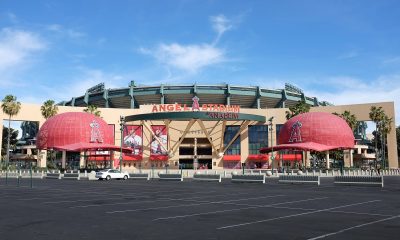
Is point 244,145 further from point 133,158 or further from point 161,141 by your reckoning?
point 133,158

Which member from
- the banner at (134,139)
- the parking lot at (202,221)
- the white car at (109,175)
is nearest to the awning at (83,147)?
the banner at (134,139)

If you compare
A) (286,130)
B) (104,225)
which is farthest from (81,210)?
(286,130)

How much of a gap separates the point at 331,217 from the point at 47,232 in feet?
30.4

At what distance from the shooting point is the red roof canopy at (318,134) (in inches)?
2815

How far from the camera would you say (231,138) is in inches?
3937

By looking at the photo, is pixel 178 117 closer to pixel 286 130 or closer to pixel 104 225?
pixel 286 130

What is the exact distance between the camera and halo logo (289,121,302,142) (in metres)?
73.2

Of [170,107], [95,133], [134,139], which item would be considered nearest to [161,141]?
[134,139]

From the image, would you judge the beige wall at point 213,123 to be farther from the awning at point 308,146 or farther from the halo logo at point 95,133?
the awning at point 308,146

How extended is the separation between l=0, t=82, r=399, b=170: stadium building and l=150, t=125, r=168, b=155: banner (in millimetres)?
238

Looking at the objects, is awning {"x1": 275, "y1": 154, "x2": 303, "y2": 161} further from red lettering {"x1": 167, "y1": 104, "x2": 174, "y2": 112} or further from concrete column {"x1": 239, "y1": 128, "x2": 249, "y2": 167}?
red lettering {"x1": 167, "y1": 104, "x2": 174, "y2": 112}

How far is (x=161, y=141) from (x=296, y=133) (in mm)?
35981

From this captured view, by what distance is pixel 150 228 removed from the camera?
39.2 ft

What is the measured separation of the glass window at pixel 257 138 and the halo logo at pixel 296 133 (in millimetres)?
24078
